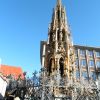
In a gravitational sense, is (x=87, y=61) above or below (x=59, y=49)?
above

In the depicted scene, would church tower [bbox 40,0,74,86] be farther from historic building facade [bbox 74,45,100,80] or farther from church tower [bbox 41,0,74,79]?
historic building facade [bbox 74,45,100,80]

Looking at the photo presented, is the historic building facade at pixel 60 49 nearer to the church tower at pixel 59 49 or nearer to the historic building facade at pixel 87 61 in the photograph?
the church tower at pixel 59 49

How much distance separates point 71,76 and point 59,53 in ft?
9.39

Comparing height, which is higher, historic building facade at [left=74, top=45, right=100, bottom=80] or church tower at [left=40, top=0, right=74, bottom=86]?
historic building facade at [left=74, top=45, right=100, bottom=80]

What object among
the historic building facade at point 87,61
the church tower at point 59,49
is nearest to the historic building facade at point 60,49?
the church tower at point 59,49

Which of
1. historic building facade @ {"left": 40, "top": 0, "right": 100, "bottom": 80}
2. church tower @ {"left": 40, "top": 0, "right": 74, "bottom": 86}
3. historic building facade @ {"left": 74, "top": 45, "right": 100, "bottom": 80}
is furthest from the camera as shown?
historic building facade @ {"left": 74, "top": 45, "right": 100, "bottom": 80}

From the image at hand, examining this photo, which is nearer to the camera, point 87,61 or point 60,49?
point 60,49

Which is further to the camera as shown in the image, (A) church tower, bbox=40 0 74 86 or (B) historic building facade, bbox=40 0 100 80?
(B) historic building facade, bbox=40 0 100 80

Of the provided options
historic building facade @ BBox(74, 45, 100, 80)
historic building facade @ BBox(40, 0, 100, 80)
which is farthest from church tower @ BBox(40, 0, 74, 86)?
historic building facade @ BBox(74, 45, 100, 80)

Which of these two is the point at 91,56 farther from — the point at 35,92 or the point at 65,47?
the point at 35,92

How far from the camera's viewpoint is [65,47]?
81.5 feet

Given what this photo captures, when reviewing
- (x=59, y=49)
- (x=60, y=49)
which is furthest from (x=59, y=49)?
(x=60, y=49)

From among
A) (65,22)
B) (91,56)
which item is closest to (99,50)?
(91,56)

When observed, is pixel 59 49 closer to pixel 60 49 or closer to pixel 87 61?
pixel 60 49
